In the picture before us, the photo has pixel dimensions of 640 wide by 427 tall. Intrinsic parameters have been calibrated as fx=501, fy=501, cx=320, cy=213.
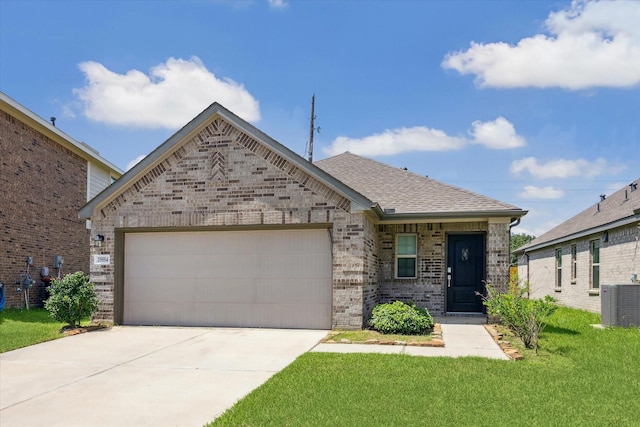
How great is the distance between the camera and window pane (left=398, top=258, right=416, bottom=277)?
13.7m

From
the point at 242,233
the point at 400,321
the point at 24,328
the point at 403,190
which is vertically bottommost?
the point at 24,328

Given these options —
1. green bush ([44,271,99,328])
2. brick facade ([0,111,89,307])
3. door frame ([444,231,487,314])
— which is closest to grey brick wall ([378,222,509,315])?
door frame ([444,231,487,314])

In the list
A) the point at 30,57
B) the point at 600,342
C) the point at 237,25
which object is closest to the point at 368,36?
the point at 237,25

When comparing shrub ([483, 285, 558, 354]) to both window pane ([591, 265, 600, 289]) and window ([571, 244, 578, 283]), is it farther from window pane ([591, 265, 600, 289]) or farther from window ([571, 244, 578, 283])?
→ window ([571, 244, 578, 283])

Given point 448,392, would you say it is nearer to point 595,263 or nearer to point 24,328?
point 24,328

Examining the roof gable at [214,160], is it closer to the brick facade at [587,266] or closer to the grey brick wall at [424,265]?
the grey brick wall at [424,265]

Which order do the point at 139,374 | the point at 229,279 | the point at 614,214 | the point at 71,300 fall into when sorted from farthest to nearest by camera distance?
the point at 614,214 < the point at 229,279 < the point at 71,300 < the point at 139,374

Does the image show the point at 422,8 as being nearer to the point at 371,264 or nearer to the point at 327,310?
the point at 371,264

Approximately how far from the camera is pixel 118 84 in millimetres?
15984

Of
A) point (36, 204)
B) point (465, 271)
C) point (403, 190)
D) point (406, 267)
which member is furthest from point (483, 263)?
point (36, 204)

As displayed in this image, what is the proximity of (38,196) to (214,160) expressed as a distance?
28.4 ft

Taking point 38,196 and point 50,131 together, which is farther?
point 50,131

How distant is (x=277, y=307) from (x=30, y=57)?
35.7 ft

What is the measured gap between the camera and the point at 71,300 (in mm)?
11312
